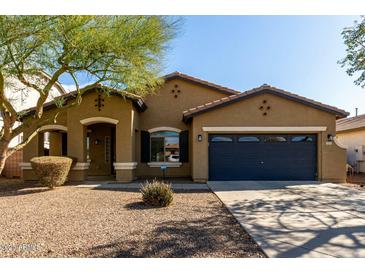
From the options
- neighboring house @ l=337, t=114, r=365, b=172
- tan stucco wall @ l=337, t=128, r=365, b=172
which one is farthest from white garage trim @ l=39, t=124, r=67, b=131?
tan stucco wall @ l=337, t=128, r=365, b=172

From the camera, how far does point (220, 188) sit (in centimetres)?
1162

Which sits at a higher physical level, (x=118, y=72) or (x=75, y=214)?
(x=118, y=72)

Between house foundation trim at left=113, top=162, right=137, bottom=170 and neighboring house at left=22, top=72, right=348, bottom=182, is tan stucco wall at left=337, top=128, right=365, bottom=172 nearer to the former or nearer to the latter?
neighboring house at left=22, top=72, right=348, bottom=182

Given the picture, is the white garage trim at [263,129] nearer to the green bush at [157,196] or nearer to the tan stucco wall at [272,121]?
the tan stucco wall at [272,121]

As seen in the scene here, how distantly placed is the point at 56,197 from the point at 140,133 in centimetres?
709

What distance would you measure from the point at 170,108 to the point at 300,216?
1092cm

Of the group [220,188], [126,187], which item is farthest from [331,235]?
[126,187]

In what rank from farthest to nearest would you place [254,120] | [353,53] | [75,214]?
[254,120], [353,53], [75,214]

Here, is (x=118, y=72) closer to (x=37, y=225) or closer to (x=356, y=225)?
(x=37, y=225)

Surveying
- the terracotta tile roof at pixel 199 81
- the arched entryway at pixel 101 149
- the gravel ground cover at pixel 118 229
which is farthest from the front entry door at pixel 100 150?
the gravel ground cover at pixel 118 229

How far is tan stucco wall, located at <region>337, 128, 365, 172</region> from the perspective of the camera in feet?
65.1

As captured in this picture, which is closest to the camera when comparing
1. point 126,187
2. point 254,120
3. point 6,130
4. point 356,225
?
point 356,225

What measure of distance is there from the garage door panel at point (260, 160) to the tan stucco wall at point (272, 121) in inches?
23.3

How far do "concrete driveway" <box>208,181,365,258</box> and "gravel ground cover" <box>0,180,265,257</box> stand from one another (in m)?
0.49
